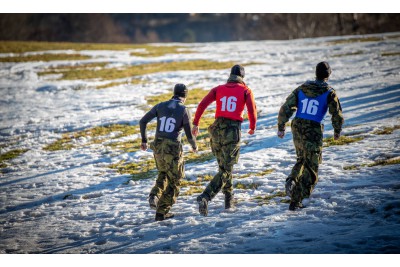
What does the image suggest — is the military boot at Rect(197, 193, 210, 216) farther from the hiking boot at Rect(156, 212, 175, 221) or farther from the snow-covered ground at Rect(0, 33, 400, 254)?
the hiking boot at Rect(156, 212, 175, 221)

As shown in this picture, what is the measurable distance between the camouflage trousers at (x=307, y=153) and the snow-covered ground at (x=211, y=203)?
14.7 inches

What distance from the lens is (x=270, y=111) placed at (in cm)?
1453

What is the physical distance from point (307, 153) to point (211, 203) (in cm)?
206

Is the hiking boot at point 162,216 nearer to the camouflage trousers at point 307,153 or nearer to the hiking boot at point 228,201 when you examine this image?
the hiking boot at point 228,201

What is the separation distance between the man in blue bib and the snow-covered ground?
0.45m

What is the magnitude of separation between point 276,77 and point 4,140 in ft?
48.9

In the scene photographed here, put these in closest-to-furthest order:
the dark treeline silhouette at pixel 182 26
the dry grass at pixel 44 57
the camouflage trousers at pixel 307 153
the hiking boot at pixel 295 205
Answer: the camouflage trousers at pixel 307 153 < the hiking boot at pixel 295 205 < the dry grass at pixel 44 57 < the dark treeline silhouette at pixel 182 26

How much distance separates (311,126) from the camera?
19.6ft

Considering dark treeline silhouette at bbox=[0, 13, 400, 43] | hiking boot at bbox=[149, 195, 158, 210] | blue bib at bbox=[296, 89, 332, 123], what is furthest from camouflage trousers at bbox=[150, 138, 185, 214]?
dark treeline silhouette at bbox=[0, 13, 400, 43]

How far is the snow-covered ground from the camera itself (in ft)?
17.4

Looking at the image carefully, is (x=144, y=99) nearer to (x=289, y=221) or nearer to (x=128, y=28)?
(x=289, y=221)

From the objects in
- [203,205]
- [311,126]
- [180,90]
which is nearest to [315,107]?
[311,126]

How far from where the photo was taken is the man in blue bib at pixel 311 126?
5945 mm

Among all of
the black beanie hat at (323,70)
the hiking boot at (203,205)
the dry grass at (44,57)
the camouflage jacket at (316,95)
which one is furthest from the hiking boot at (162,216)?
the dry grass at (44,57)
